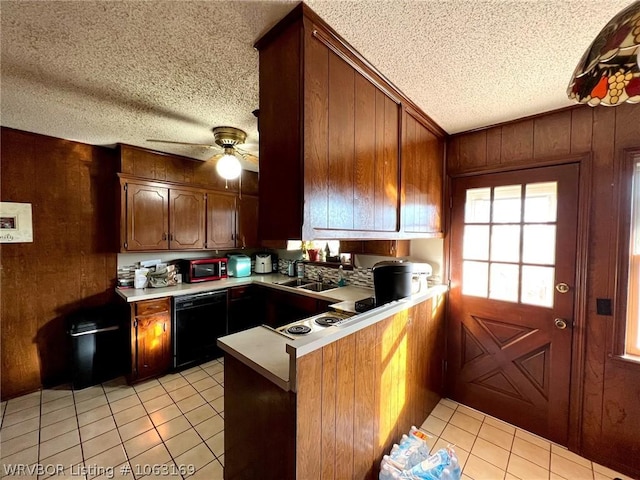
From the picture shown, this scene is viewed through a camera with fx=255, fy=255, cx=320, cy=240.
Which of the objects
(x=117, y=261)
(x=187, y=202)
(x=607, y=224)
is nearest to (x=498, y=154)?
(x=607, y=224)

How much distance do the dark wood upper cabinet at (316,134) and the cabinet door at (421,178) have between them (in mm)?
412

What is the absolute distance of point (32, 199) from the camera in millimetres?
2480

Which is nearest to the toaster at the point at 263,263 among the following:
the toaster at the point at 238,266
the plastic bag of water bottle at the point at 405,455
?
the toaster at the point at 238,266

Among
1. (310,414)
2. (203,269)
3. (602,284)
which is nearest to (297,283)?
(203,269)

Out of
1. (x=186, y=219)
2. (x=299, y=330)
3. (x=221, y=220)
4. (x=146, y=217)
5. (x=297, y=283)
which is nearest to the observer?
(x=299, y=330)

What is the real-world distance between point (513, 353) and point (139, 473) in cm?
285

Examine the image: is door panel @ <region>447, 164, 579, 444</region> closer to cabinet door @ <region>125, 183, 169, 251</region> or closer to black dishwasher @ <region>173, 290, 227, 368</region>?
black dishwasher @ <region>173, 290, 227, 368</region>

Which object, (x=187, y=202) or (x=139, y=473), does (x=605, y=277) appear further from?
(x=187, y=202)

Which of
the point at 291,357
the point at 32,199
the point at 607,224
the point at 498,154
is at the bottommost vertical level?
the point at 291,357

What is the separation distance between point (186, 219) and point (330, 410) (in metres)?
2.84

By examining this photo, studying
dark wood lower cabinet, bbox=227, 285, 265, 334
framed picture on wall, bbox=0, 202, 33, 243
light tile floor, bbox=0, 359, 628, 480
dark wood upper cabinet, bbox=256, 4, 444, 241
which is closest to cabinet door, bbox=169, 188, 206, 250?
dark wood lower cabinet, bbox=227, 285, 265, 334

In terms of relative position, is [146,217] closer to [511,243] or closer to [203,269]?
[203,269]

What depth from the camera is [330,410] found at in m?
1.25

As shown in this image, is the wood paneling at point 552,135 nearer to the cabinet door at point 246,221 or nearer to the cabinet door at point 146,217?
the cabinet door at point 246,221
